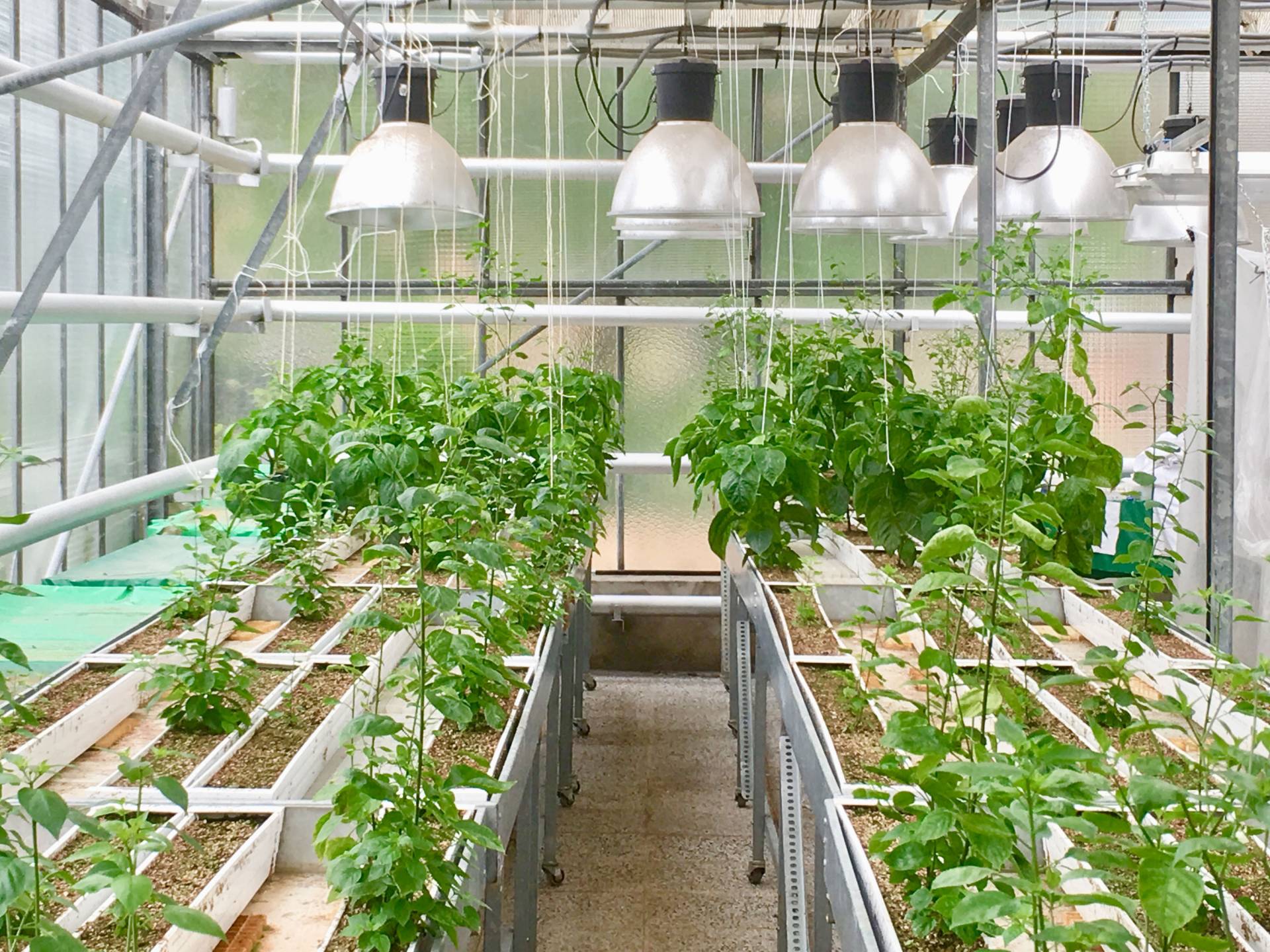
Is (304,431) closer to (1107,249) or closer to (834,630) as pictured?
(834,630)

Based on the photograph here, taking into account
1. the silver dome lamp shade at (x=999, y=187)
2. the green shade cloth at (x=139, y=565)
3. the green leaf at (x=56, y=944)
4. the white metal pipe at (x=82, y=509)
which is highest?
the silver dome lamp shade at (x=999, y=187)

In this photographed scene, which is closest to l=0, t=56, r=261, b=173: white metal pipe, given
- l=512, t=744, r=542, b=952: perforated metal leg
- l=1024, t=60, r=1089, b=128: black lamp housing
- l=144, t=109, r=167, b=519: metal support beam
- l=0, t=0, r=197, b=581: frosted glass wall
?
l=0, t=0, r=197, b=581: frosted glass wall

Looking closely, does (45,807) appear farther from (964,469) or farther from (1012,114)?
(1012,114)

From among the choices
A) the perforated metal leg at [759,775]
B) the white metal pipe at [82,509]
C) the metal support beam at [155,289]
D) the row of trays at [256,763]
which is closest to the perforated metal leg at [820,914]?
the row of trays at [256,763]

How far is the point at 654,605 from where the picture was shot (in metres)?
6.43

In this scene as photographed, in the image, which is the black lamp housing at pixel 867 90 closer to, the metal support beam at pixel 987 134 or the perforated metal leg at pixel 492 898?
the metal support beam at pixel 987 134

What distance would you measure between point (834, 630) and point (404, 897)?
1792 millimetres

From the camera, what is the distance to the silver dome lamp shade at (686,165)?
2691 mm

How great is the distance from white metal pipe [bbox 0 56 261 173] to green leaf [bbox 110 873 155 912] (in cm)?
135

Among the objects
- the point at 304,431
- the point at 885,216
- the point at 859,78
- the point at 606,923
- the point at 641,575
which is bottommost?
the point at 606,923

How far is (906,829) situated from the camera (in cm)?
148

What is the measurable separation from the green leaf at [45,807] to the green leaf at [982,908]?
2.65 ft

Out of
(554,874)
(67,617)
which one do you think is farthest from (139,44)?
(67,617)

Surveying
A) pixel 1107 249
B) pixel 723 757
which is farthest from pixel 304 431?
pixel 1107 249
